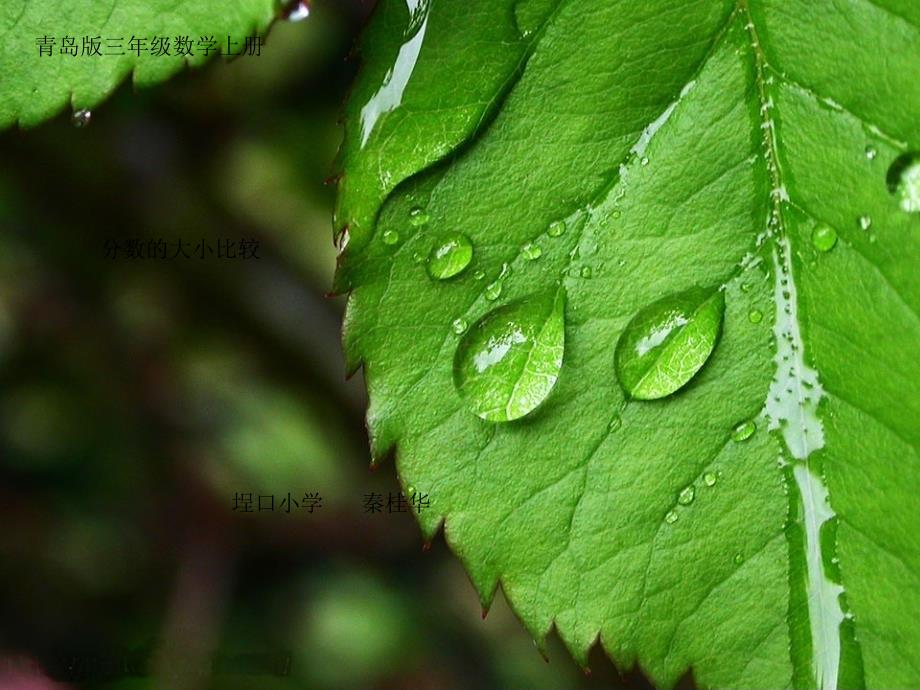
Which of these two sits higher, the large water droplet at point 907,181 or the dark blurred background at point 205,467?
the large water droplet at point 907,181

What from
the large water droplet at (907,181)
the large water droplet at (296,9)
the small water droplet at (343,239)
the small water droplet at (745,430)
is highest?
the large water droplet at (907,181)

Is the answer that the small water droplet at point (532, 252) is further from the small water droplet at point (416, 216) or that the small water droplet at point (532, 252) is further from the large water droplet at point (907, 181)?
the large water droplet at point (907, 181)

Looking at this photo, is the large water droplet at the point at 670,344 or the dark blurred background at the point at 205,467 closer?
the large water droplet at the point at 670,344

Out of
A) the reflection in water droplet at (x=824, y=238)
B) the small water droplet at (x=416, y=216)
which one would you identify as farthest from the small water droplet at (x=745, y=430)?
the small water droplet at (x=416, y=216)

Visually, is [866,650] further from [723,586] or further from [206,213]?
[206,213]

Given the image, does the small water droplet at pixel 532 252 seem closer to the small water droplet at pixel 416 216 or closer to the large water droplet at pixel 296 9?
the small water droplet at pixel 416 216

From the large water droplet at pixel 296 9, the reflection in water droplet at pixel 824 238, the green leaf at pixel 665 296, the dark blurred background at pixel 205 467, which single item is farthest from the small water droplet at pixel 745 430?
the dark blurred background at pixel 205 467

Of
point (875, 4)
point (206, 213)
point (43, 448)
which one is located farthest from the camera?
point (43, 448)

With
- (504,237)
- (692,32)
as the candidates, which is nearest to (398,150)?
(504,237)

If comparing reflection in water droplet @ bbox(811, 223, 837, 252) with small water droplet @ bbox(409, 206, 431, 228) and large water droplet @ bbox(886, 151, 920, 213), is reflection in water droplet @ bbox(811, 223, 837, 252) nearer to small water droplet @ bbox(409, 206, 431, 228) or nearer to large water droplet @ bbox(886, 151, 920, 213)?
large water droplet @ bbox(886, 151, 920, 213)
